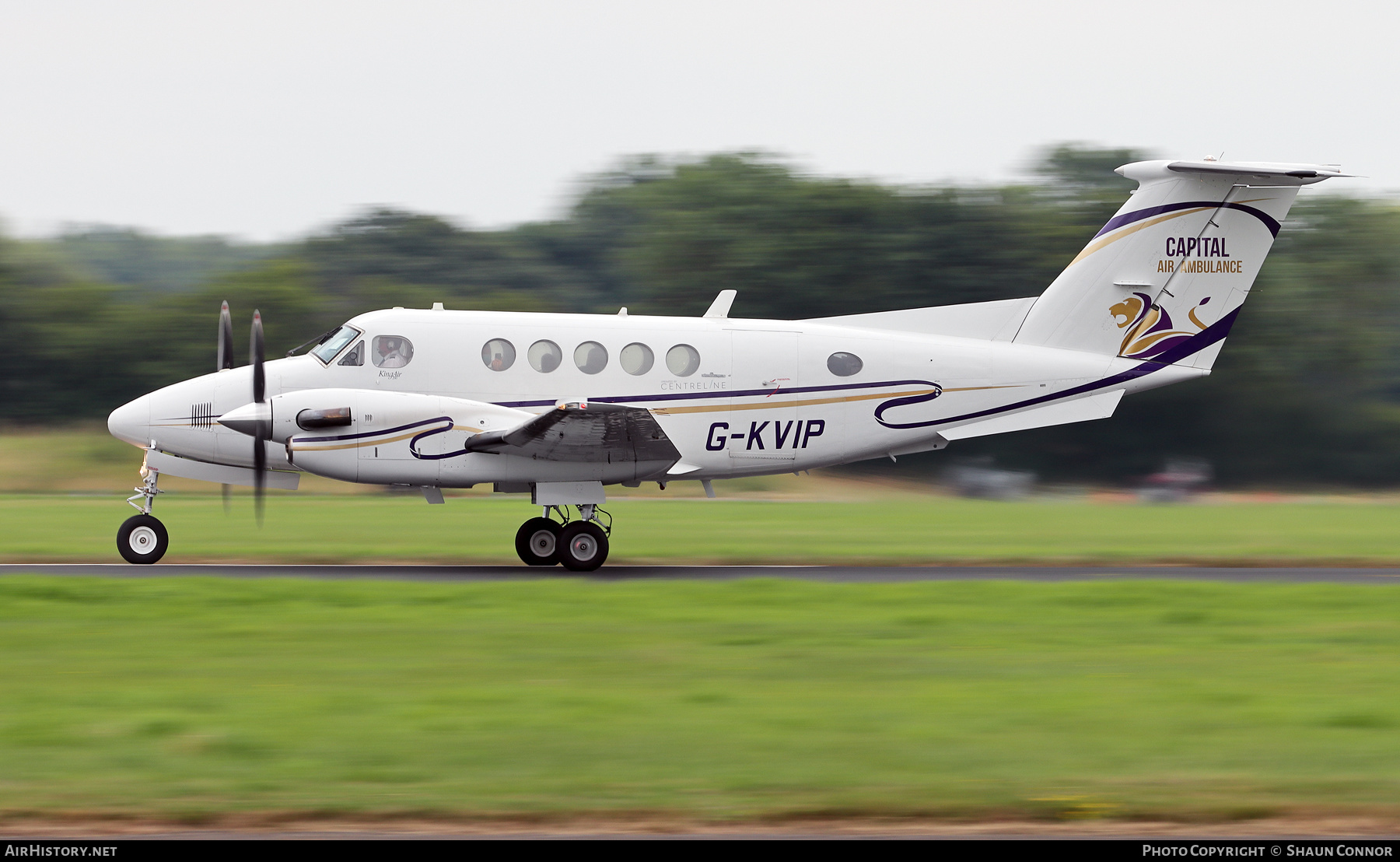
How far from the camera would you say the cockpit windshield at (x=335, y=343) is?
46.3 feet

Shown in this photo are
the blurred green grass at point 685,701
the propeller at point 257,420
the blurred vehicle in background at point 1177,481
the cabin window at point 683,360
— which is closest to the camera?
the blurred green grass at point 685,701

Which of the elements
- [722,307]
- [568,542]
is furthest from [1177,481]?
[568,542]

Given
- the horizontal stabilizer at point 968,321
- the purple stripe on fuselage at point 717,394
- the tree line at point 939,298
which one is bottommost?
the purple stripe on fuselage at point 717,394

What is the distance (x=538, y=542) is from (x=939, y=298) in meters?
23.3

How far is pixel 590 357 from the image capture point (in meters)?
14.2

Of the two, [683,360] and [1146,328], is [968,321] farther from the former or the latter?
[683,360]

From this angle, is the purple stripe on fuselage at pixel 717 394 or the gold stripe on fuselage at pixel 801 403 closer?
the purple stripe on fuselage at pixel 717 394

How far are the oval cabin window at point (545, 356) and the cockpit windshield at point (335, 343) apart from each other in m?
1.92

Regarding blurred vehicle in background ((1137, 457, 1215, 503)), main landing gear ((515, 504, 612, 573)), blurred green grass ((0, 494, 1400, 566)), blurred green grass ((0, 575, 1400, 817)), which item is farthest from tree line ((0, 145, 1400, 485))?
blurred green grass ((0, 575, 1400, 817))

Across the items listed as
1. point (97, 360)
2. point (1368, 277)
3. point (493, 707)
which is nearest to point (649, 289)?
point (97, 360)

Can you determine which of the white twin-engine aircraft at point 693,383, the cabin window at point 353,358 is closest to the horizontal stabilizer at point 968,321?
the white twin-engine aircraft at point 693,383

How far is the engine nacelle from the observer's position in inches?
528

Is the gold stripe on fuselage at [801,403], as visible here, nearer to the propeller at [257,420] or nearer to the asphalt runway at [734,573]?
the asphalt runway at [734,573]
